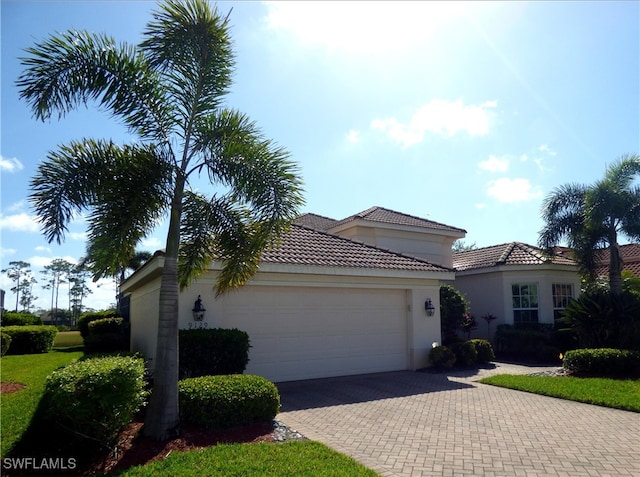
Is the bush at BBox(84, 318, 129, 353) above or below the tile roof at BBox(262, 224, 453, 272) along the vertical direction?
below

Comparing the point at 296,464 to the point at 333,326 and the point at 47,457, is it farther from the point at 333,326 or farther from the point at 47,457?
the point at 333,326

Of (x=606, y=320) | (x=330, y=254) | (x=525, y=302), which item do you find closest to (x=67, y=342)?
(x=330, y=254)

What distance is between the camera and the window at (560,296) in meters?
18.6

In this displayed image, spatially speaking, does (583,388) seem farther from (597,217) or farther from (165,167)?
(165,167)

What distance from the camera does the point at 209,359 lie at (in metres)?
9.23

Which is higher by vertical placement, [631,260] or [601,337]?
[631,260]

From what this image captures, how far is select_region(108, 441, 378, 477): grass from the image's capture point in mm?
5246

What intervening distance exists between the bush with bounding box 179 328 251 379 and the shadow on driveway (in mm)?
1412

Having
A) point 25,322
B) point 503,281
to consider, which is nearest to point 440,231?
point 503,281

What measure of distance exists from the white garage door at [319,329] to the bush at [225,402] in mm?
3458

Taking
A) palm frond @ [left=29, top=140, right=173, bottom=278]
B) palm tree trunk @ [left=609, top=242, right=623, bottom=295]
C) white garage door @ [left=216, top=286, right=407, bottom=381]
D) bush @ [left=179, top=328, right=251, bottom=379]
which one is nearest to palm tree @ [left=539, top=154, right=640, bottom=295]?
palm tree trunk @ [left=609, top=242, right=623, bottom=295]

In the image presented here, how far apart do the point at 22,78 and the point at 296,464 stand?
676 centimetres

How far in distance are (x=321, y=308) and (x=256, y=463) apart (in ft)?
22.9

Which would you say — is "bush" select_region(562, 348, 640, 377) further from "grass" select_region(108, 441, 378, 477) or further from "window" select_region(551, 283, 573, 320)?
"grass" select_region(108, 441, 378, 477)
